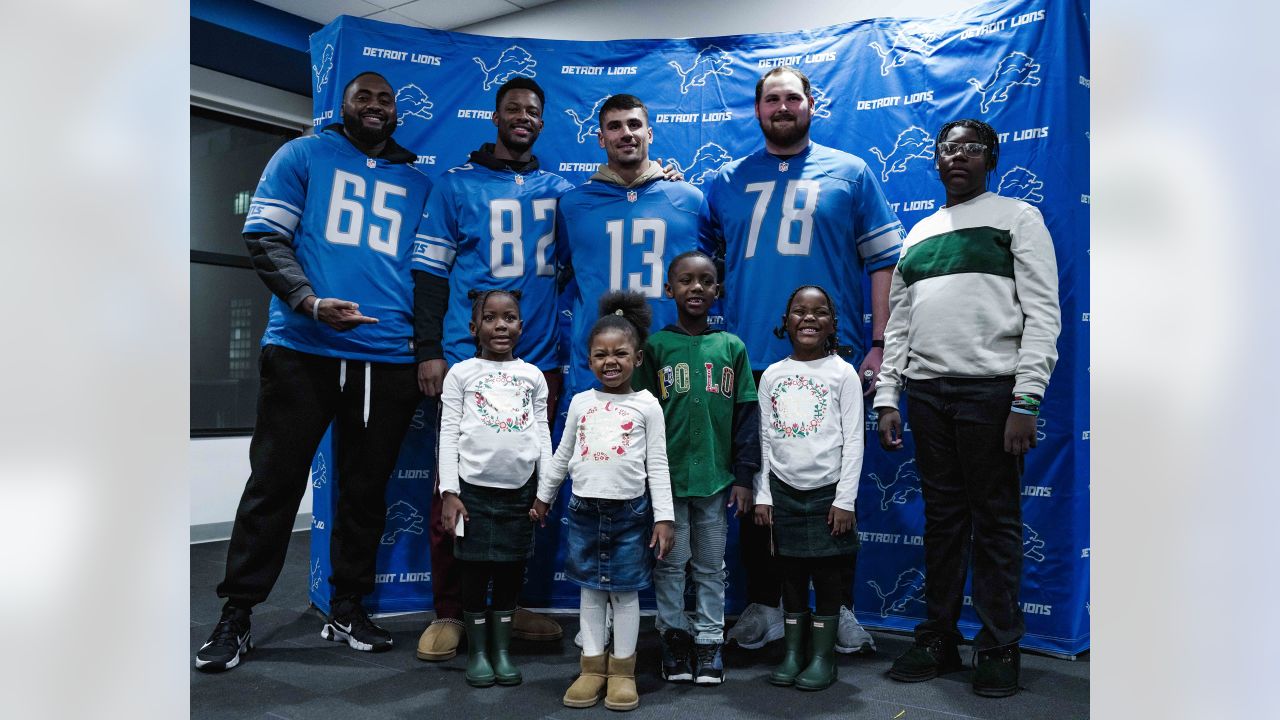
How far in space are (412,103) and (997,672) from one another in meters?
2.88

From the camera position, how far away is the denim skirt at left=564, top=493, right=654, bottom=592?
2.27 meters

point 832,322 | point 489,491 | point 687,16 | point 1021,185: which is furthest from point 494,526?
point 687,16

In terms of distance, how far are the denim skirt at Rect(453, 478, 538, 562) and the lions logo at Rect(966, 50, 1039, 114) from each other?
6.88 ft

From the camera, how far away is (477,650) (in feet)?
8.02

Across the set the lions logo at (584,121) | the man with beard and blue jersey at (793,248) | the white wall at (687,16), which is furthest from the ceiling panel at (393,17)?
the man with beard and blue jersey at (793,248)

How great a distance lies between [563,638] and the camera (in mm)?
2910

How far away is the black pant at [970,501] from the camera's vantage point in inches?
91.4

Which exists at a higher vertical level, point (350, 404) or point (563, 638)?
point (350, 404)

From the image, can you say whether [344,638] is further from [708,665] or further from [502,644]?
[708,665]

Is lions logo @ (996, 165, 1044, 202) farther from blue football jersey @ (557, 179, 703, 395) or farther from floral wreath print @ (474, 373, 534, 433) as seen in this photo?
floral wreath print @ (474, 373, 534, 433)

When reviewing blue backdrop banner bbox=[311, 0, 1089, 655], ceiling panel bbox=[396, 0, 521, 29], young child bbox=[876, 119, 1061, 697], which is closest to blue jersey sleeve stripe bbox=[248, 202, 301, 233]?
blue backdrop banner bbox=[311, 0, 1089, 655]
